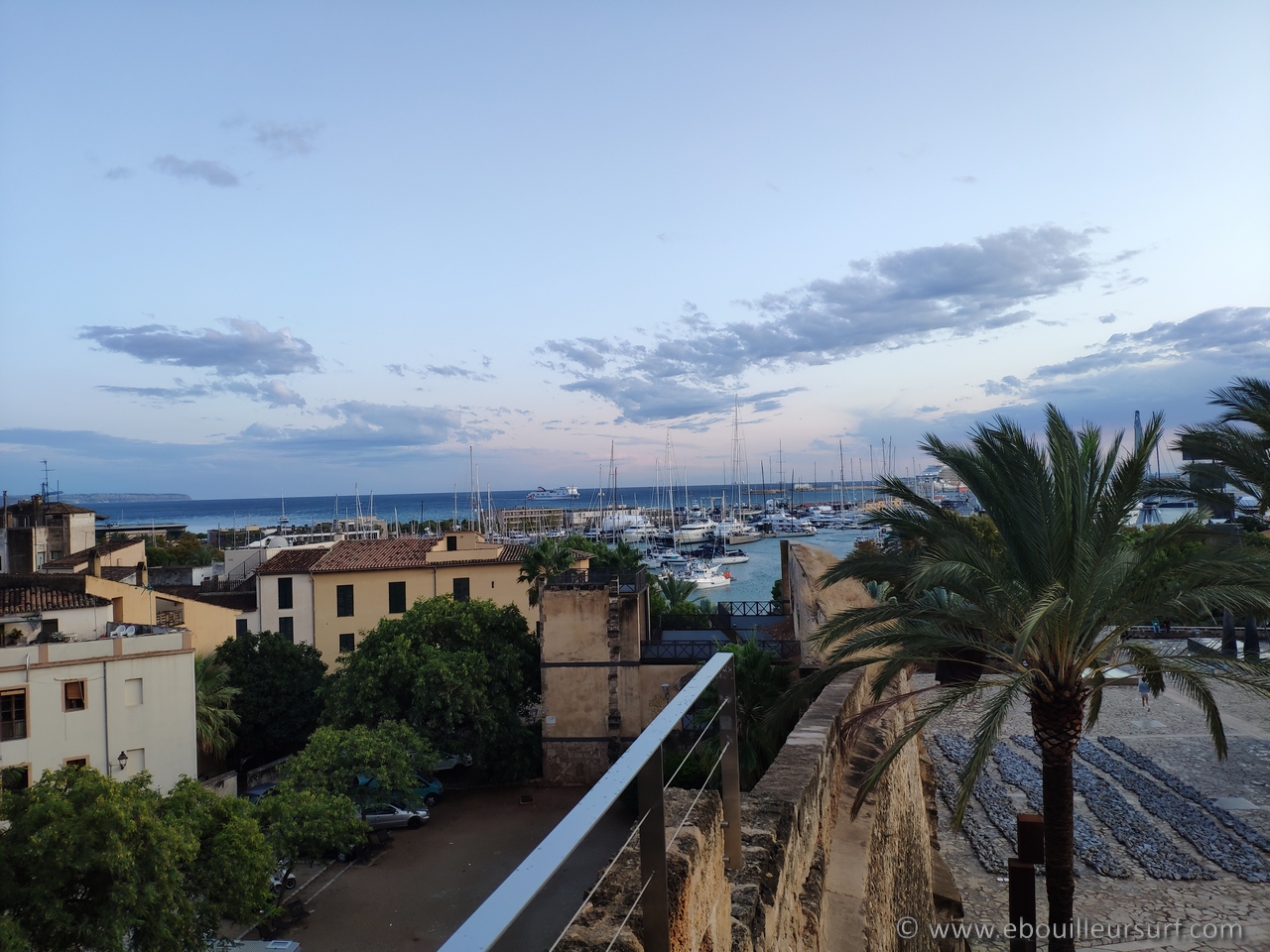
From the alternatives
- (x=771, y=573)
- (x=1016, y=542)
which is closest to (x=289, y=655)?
(x=1016, y=542)

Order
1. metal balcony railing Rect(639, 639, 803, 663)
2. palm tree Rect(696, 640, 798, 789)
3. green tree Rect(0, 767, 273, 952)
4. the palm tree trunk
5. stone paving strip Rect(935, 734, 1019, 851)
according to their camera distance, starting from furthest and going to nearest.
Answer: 1. metal balcony railing Rect(639, 639, 803, 663)
2. stone paving strip Rect(935, 734, 1019, 851)
3. palm tree Rect(696, 640, 798, 789)
4. green tree Rect(0, 767, 273, 952)
5. the palm tree trunk

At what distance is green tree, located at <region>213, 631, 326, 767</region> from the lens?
2594cm

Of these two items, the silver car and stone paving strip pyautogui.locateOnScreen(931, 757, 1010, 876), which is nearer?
stone paving strip pyautogui.locateOnScreen(931, 757, 1010, 876)

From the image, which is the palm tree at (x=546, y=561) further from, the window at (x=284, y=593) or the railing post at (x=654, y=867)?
the railing post at (x=654, y=867)

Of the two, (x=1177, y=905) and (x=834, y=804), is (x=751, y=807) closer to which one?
(x=834, y=804)

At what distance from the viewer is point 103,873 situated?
1080 centimetres

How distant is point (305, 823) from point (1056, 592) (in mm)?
14811

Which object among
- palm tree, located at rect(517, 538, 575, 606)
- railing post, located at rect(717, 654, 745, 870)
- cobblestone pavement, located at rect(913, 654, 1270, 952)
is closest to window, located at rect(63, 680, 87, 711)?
palm tree, located at rect(517, 538, 575, 606)

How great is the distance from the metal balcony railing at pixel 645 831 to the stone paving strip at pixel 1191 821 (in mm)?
16750

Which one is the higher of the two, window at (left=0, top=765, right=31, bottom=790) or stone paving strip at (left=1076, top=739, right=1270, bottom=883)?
window at (left=0, top=765, right=31, bottom=790)

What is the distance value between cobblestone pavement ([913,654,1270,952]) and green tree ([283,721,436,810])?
40.2 feet

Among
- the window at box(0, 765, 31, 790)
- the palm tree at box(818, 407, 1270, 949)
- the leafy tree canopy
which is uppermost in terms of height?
the palm tree at box(818, 407, 1270, 949)

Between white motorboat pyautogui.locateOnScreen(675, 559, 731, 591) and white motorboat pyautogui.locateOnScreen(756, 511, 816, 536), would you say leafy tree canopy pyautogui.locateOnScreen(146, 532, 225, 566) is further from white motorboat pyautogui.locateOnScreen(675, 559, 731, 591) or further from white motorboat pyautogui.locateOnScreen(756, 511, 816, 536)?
white motorboat pyautogui.locateOnScreen(756, 511, 816, 536)

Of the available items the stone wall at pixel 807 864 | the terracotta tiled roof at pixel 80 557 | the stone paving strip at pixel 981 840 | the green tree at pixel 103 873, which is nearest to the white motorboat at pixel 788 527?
the terracotta tiled roof at pixel 80 557
